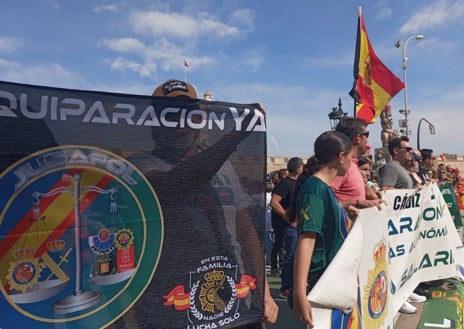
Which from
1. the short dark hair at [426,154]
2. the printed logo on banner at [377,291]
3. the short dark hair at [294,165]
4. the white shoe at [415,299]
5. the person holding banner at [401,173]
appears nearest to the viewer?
the printed logo on banner at [377,291]

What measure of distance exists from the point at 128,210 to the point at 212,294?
615 millimetres

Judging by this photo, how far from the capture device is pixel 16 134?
148 centimetres

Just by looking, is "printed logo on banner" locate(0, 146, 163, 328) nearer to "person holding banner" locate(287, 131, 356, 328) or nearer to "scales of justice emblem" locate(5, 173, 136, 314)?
"scales of justice emblem" locate(5, 173, 136, 314)

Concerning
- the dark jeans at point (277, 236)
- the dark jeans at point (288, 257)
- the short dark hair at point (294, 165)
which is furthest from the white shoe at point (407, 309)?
the short dark hair at point (294, 165)

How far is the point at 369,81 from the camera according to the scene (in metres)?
6.30

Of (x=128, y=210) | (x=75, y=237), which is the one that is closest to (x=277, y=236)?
(x=128, y=210)

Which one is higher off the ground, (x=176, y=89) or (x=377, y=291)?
(x=176, y=89)

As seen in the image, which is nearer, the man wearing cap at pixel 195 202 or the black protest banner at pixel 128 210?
the black protest banner at pixel 128 210

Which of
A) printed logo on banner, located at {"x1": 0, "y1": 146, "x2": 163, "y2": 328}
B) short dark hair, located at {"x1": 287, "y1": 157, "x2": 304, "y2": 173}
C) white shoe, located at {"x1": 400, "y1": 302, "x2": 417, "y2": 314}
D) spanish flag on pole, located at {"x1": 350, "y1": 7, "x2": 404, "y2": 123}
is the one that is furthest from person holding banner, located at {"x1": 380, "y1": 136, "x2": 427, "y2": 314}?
printed logo on banner, located at {"x1": 0, "y1": 146, "x2": 163, "y2": 328}

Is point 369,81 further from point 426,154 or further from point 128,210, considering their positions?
point 128,210

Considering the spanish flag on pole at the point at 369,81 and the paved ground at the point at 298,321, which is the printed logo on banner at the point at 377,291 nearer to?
the paved ground at the point at 298,321

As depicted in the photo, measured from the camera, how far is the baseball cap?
2217 mm

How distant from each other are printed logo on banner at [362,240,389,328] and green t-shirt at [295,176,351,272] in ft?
1.80

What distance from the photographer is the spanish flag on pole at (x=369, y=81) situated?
6117 millimetres
